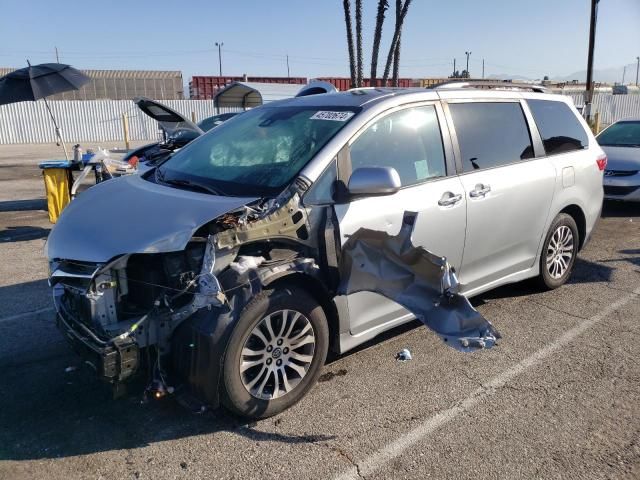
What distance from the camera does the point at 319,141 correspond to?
3.65m

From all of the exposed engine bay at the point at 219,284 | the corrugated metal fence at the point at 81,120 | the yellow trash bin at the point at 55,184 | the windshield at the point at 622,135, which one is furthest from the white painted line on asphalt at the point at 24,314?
the corrugated metal fence at the point at 81,120

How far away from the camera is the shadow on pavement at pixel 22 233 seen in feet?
25.9

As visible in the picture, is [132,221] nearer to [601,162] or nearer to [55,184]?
[601,162]

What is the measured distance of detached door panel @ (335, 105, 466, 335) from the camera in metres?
3.61

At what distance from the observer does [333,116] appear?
151 inches

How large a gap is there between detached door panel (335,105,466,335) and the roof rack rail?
23.7 inches

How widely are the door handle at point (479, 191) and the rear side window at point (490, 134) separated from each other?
0.15 metres

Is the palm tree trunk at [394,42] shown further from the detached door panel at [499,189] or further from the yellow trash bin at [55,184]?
the detached door panel at [499,189]

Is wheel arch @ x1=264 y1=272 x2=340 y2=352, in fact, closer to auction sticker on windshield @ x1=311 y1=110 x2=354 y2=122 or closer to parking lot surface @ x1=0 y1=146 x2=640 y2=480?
parking lot surface @ x1=0 y1=146 x2=640 y2=480

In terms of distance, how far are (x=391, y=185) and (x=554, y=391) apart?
5.77 feet

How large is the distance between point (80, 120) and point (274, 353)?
30559 mm

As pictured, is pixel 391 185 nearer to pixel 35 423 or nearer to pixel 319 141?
pixel 319 141

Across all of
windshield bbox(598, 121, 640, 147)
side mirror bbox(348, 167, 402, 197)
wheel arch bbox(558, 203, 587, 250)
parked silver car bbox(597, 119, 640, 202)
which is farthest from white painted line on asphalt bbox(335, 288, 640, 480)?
windshield bbox(598, 121, 640, 147)

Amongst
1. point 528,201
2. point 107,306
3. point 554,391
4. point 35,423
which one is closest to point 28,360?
point 35,423
